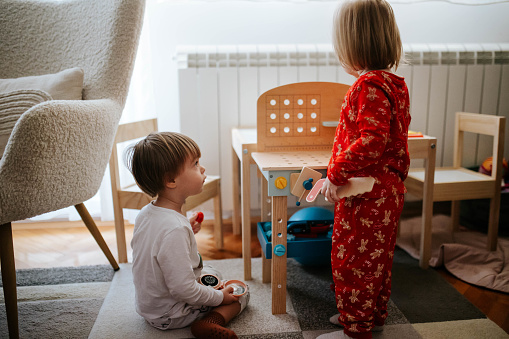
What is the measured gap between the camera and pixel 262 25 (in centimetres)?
209

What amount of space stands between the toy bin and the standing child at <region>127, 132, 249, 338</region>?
261 mm

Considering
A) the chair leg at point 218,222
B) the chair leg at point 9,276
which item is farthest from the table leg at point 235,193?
the chair leg at point 9,276

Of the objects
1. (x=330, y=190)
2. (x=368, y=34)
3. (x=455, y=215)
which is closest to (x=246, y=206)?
(x=330, y=190)

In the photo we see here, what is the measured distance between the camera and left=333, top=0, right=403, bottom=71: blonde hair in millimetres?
1004

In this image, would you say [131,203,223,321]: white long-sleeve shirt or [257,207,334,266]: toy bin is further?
[257,207,334,266]: toy bin

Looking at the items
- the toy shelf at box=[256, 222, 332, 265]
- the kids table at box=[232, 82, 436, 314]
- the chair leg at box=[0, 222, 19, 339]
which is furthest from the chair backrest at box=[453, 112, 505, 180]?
the chair leg at box=[0, 222, 19, 339]

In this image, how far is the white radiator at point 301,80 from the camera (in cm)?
193

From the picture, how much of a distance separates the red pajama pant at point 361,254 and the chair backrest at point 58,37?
858mm

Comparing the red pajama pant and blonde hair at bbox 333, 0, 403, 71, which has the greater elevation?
blonde hair at bbox 333, 0, 403, 71

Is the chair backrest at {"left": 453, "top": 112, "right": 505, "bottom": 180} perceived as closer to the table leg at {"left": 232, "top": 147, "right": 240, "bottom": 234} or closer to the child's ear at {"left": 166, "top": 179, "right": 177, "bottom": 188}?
the table leg at {"left": 232, "top": 147, "right": 240, "bottom": 234}

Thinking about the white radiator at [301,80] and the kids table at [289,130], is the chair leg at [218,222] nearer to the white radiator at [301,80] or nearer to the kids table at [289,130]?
the white radiator at [301,80]

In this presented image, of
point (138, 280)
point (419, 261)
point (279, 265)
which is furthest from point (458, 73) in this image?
point (138, 280)

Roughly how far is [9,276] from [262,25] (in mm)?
1551

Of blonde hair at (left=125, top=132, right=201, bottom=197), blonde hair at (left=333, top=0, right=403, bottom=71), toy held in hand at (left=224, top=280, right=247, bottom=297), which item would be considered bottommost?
toy held in hand at (left=224, top=280, right=247, bottom=297)
